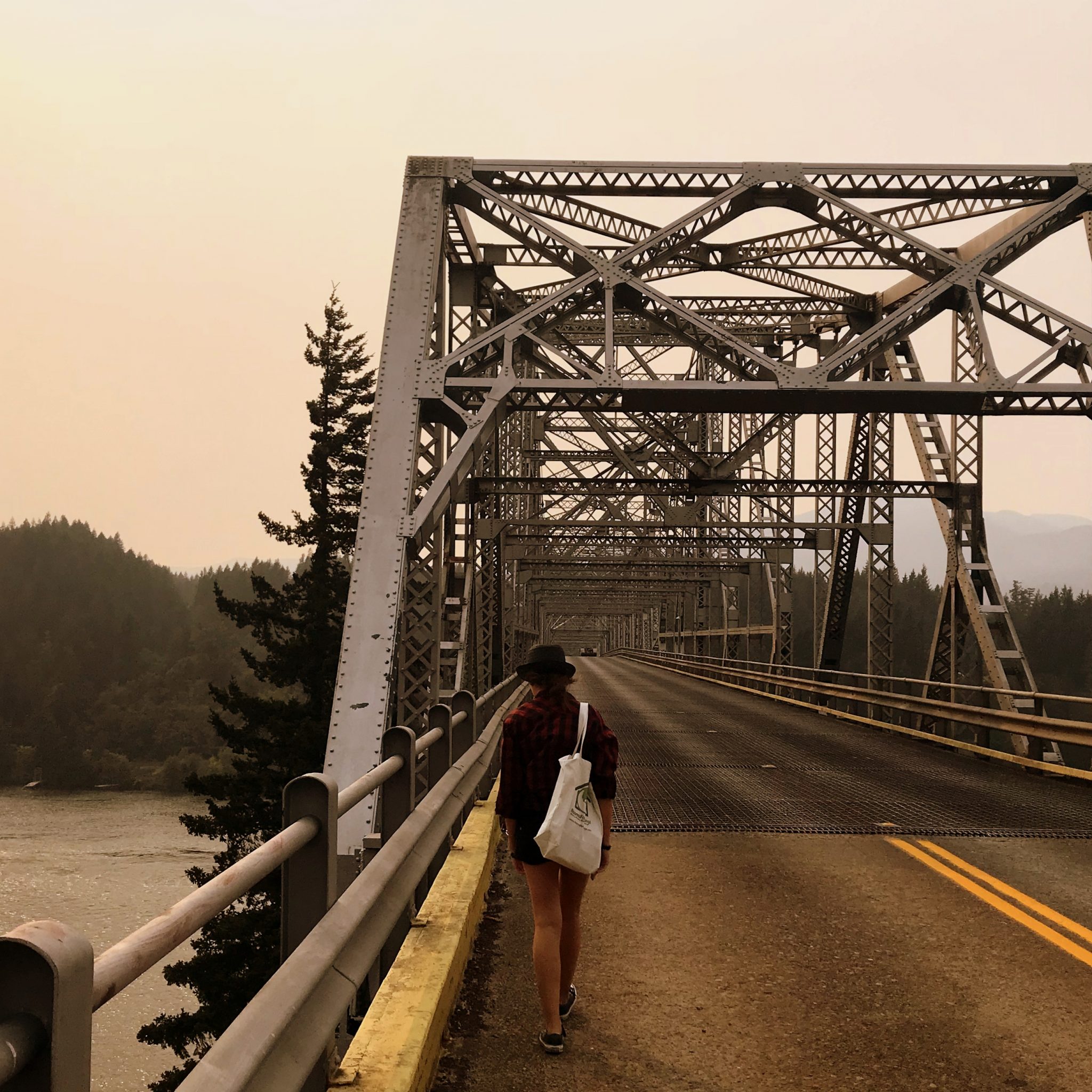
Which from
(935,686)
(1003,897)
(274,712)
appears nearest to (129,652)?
(274,712)

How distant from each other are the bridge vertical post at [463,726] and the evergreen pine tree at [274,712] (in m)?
29.4

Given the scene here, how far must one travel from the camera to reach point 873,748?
18.9m

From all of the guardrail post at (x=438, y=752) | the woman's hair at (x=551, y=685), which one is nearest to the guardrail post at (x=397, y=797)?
the woman's hair at (x=551, y=685)

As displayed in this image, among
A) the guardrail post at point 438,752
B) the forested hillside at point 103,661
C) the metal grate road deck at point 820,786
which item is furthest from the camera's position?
the forested hillside at point 103,661

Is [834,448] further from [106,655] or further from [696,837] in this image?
[106,655]

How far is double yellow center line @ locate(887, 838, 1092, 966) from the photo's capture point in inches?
271

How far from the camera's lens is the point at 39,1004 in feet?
5.85

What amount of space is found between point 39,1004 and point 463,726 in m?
7.60

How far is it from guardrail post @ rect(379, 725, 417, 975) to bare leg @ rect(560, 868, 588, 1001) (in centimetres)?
98

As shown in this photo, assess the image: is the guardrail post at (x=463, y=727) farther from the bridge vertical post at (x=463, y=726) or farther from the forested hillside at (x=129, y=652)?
the forested hillside at (x=129, y=652)

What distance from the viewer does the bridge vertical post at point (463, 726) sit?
9227 millimetres

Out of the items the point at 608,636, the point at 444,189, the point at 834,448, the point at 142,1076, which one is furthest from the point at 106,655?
the point at 444,189

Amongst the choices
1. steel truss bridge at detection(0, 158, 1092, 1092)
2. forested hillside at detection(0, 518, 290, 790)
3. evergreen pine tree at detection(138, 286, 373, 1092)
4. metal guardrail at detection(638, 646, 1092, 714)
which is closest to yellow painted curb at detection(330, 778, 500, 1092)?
steel truss bridge at detection(0, 158, 1092, 1092)

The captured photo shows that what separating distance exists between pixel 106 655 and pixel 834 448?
142653 millimetres
